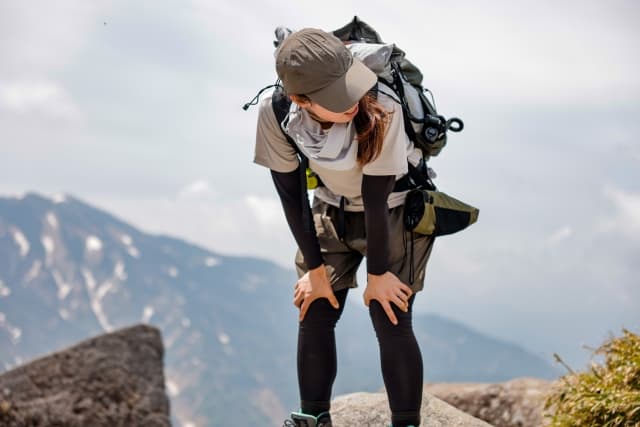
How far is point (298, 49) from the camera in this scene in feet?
12.4

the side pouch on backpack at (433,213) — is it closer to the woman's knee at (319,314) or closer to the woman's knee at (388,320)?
the woman's knee at (388,320)

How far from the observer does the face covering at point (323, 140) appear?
402 centimetres

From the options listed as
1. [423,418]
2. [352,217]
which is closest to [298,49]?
[352,217]

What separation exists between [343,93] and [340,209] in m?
0.94

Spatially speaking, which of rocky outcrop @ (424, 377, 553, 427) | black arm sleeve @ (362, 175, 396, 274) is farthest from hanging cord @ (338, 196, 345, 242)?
rocky outcrop @ (424, 377, 553, 427)

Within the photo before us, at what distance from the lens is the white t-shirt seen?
161 inches

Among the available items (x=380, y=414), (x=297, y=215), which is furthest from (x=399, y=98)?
(x=380, y=414)

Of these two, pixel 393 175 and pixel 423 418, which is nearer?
pixel 393 175

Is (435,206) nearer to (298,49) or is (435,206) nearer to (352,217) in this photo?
(352,217)

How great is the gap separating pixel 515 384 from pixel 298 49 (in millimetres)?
6185

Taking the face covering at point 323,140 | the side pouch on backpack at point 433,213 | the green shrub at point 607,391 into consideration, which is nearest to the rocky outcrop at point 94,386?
the green shrub at point 607,391

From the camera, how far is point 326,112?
154 inches

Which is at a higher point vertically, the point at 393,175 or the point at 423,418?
the point at 393,175

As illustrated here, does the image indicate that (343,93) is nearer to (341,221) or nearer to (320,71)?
(320,71)
